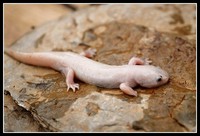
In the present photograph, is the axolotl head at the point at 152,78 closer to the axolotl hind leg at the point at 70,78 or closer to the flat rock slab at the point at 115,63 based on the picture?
the flat rock slab at the point at 115,63

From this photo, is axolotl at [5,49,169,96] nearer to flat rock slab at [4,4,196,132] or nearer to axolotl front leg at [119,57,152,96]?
axolotl front leg at [119,57,152,96]

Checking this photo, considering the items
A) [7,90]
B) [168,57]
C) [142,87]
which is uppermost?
[168,57]

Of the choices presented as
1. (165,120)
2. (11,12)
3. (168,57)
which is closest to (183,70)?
(168,57)

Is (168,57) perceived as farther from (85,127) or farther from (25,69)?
(25,69)

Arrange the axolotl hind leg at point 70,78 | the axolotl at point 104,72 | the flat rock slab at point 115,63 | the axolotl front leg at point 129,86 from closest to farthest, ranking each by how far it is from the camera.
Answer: the flat rock slab at point 115,63 → the axolotl front leg at point 129,86 → the axolotl at point 104,72 → the axolotl hind leg at point 70,78

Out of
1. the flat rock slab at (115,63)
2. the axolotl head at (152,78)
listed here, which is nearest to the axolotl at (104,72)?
the axolotl head at (152,78)

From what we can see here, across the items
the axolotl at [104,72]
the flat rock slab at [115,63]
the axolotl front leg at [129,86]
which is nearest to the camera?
the flat rock slab at [115,63]

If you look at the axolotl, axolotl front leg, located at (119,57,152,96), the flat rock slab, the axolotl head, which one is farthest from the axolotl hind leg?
the axolotl head
